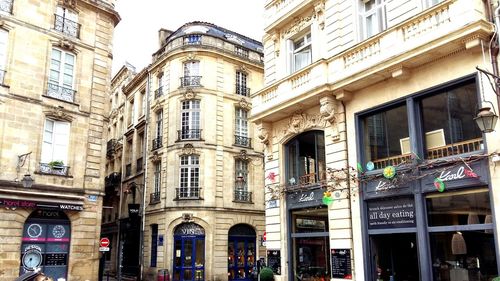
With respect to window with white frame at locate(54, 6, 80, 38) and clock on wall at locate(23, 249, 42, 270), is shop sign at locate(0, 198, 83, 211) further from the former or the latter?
window with white frame at locate(54, 6, 80, 38)

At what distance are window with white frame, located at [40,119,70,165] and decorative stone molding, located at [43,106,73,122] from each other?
0.22 meters

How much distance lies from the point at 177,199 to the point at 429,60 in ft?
55.7

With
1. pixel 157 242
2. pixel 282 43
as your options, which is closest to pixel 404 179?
pixel 282 43

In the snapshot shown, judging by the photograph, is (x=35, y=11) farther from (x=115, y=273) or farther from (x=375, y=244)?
(x=115, y=273)

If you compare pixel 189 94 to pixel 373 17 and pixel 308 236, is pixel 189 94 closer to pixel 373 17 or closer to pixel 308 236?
pixel 308 236

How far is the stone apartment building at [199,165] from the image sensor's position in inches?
953

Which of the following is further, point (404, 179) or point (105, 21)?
point (105, 21)

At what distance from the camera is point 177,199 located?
963 inches

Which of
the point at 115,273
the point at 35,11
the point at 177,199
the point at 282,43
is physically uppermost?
the point at 35,11

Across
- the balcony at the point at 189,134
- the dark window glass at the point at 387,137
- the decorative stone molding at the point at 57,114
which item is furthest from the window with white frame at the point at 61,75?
the dark window glass at the point at 387,137

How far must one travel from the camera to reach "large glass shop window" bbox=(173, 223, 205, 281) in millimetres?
23766

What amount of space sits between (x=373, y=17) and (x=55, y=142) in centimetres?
1309

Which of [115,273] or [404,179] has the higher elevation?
[404,179]

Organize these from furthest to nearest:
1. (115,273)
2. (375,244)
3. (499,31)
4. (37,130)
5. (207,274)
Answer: (115,273), (207,274), (37,130), (375,244), (499,31)
